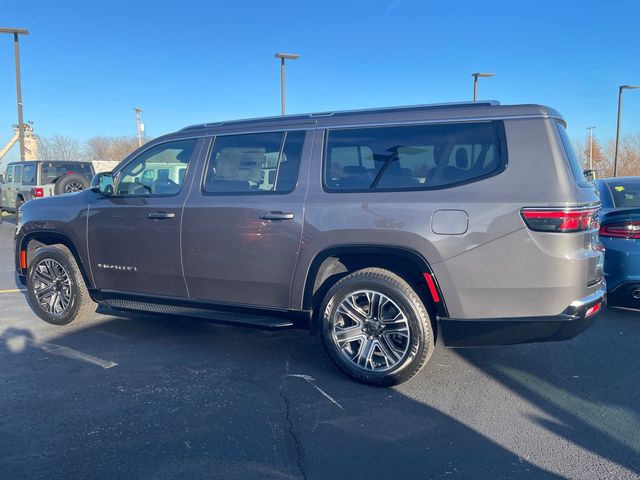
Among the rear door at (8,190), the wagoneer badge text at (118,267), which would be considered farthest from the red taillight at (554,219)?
the rear door at (8,190)

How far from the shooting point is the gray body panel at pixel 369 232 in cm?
315

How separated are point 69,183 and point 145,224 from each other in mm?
11087

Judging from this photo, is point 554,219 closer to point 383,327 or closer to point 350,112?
point 383,327

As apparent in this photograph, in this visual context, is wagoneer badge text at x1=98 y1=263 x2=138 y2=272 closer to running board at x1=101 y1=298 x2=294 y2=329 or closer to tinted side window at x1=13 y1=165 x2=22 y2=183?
running board at x1=101 y1=298 x2=294 y2=329

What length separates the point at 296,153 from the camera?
12.9 ft

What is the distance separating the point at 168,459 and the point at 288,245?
5.62 feet

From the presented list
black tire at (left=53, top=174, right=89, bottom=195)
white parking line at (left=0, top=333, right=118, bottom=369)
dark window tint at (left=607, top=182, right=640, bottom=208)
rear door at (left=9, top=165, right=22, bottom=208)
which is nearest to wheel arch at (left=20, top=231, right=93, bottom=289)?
white parking line at (left=0, top=333, right=118, bottom=369)

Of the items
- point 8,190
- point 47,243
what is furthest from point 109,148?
point 47,243

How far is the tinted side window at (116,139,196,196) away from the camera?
441 centimetres

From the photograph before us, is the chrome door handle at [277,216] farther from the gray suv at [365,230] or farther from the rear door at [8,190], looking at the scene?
the rear door at [8,190]

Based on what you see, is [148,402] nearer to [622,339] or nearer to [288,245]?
[288,245]

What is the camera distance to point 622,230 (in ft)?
16.2

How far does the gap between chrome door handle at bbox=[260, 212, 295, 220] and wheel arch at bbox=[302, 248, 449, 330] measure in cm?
38

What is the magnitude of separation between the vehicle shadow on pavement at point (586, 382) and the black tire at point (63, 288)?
3782 millimetres
